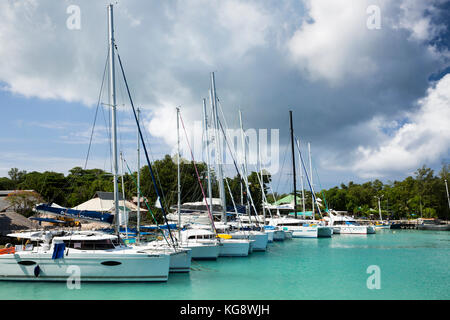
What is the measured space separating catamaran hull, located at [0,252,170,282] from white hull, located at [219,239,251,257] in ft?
35.1

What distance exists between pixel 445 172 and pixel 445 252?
68.0 metres

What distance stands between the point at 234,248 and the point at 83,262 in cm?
1406

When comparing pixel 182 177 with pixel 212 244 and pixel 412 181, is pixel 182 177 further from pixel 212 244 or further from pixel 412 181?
pixel 412 181

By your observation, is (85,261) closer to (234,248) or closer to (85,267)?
(85,267)

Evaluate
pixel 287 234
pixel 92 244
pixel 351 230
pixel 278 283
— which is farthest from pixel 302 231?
pixel 92 244

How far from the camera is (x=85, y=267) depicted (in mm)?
17984

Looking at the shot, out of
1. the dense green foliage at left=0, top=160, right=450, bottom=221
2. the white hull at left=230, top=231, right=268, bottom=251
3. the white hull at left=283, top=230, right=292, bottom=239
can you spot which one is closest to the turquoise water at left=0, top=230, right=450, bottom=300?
the white hull at left=230, top=231, right=268, bottom=251

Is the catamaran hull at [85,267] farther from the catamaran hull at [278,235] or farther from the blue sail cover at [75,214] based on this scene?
the catamaran hull at [278,235]

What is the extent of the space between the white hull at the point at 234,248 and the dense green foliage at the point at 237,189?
35656 millimetres

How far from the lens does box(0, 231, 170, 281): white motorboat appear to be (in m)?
18.0

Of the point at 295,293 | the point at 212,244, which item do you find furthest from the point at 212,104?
the point at 295,293

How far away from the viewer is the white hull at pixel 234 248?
2894 centimetres

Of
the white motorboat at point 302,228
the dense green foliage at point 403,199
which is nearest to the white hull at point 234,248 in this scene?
the white motorboat at point 302,228
